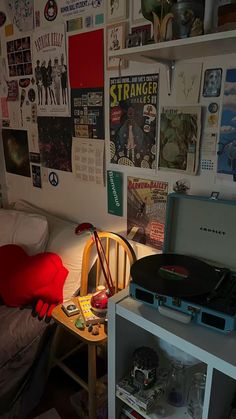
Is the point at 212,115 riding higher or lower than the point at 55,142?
higher

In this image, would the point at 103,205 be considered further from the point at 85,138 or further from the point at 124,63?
the point at 124,63

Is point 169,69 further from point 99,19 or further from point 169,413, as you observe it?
point 169,413

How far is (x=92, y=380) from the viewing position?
52.8 inches

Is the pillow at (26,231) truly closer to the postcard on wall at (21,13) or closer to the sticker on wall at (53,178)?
the sticker on wall at (53,178)

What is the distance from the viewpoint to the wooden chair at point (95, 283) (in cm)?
128

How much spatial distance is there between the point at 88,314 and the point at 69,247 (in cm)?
39

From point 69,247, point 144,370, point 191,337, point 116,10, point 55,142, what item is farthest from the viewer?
point 55,142

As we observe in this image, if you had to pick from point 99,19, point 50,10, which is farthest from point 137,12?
point 50,10

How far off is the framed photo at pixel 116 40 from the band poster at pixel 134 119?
0.17ft

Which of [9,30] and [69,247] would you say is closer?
[69,247]

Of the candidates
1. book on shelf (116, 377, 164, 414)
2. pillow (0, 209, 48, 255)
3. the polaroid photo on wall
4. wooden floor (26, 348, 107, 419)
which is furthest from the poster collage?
wooden floor (26, 348, 107, 419)

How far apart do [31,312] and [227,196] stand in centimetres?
101

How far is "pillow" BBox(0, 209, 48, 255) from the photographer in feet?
5.60

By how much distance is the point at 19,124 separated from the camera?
1951mm
